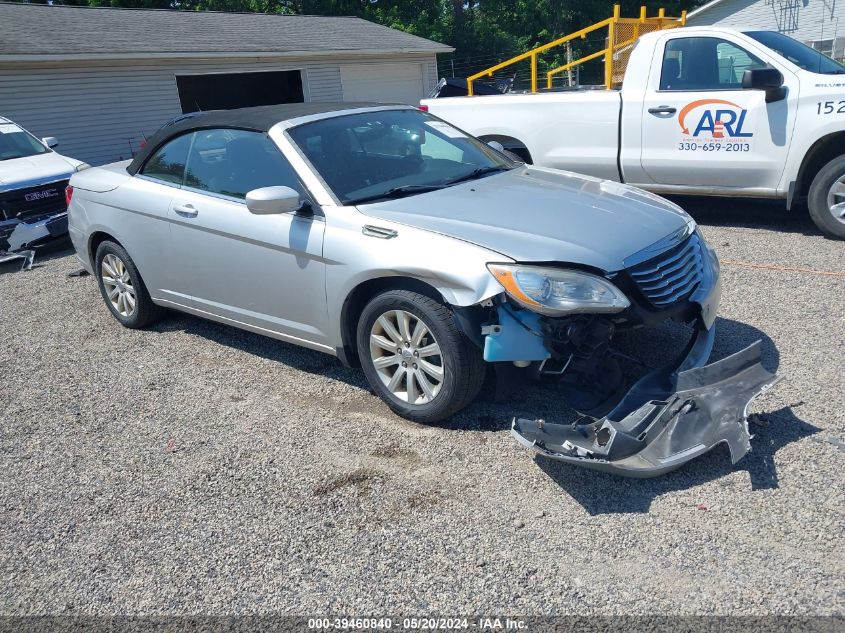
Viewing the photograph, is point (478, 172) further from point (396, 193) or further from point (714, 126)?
point (714, 126)

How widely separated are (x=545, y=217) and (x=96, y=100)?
589 inches

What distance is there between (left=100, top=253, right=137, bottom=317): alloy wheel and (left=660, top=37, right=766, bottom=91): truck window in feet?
17.8

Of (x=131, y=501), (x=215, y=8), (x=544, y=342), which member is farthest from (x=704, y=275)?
(x=215, y=8)

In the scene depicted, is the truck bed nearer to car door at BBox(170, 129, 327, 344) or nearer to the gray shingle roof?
car door at BBox(170, 129, 327, 344)

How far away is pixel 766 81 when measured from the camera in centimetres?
680

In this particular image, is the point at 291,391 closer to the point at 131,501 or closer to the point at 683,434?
the point at 131,501

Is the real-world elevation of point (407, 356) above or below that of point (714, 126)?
below

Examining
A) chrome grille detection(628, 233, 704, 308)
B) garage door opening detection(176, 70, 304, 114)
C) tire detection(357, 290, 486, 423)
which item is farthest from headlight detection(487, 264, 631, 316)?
garage door opening detection(176, 70, 304, 114)

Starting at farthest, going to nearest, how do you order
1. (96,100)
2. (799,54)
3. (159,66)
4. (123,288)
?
1. (159,66)
2. (96,100)
3. (799,54)
4. (123,288)

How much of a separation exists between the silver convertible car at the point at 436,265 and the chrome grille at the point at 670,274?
12 mm

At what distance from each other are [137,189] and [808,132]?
576 cm

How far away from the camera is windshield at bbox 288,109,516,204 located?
4.56 m

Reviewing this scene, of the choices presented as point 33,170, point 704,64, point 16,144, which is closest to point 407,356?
point 704,64

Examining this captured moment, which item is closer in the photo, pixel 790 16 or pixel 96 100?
pixel 96 100
